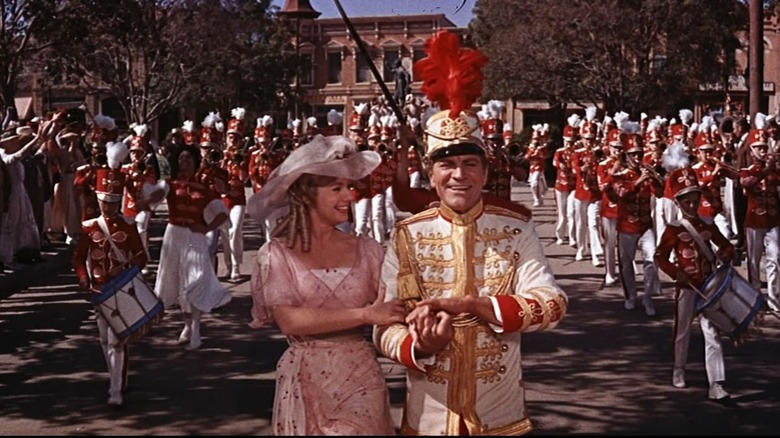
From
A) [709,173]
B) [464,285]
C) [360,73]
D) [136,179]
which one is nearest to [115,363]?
[464,285]

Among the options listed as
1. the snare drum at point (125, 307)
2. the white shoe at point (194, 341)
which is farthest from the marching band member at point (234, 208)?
the snare drum at point (125, 307)

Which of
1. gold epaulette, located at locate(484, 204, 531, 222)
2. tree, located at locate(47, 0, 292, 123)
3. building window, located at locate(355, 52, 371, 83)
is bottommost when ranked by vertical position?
gold epaulette, located at locate(484, 204, 531, 222)

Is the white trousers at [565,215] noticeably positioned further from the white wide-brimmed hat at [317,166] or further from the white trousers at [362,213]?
the white wide-brimmed hat at [317,166]

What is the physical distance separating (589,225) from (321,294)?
12.2 meters

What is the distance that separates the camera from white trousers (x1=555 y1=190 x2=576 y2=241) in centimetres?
1780

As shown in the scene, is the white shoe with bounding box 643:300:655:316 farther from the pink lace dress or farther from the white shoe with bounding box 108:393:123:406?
the pink lace dress

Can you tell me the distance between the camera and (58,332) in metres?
10.9

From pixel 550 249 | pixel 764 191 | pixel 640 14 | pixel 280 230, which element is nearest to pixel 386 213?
pixel 550 249

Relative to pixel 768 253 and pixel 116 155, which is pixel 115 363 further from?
pixel 768 253

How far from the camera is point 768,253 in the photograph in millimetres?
11625

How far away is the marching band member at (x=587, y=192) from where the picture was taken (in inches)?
607

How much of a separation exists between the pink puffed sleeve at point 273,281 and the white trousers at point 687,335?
4.72 meters

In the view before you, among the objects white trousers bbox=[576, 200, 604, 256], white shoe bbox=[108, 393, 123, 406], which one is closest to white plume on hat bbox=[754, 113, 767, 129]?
white trousers bbox=[576, 200, 604, 256]

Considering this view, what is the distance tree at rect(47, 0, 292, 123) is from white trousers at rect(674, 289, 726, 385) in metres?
18.3
